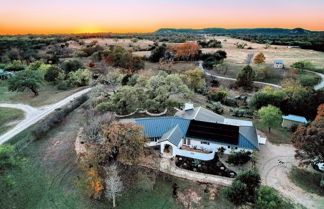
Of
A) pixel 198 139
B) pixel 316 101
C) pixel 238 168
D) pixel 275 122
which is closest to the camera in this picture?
pixel 238 168

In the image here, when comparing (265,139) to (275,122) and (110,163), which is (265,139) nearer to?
(275,122)

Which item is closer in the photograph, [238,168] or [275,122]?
[238,168]

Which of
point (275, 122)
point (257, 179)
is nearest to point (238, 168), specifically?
point (257, 179)

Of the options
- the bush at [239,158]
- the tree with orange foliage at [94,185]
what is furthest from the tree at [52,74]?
the bush at [239,158]

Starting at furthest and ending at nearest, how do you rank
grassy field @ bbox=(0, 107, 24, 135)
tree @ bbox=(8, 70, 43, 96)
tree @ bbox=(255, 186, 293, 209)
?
1. tree @ bbox=(8, 70, 43, 96)
2. grassy field @ bbox=(0, 107, 24, 135)
3. tree @ bbox=(255, 186, 293, 209)

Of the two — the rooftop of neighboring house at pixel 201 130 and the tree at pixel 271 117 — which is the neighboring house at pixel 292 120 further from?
the rooftop of neighboring house at pixel 201 130

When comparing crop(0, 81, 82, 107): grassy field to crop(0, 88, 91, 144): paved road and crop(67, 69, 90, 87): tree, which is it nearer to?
crop(0, 88, 91, 144): paved road

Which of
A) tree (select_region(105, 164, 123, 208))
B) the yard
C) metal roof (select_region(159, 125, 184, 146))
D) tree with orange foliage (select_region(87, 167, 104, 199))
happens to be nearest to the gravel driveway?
the yard
